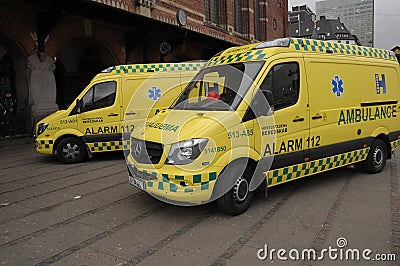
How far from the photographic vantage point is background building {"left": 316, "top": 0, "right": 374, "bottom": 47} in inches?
1640

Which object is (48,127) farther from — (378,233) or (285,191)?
(378,233)

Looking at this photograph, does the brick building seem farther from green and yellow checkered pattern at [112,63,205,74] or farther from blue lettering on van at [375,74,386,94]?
blue lettering on van at [375,74,386,94]

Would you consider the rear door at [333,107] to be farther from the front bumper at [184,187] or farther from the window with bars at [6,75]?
the window with bars at [6,75]

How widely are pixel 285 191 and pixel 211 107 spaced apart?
2106mm

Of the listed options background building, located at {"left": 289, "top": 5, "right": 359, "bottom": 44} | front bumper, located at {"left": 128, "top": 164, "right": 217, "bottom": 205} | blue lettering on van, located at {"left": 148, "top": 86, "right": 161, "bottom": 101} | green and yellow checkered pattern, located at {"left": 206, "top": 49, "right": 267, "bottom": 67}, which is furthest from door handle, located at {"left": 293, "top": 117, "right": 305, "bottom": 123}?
background building, located at {"left": 289, "top": 5, "right": 359, "bottom": 44}

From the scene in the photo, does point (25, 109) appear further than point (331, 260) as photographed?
Yes

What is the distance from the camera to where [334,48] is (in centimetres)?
619

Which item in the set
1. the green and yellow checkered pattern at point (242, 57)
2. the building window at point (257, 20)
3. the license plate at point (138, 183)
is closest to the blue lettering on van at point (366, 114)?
the green and yellow checkered pattern at point (242, 57)

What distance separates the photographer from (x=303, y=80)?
5508 mm

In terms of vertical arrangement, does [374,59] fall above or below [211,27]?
below

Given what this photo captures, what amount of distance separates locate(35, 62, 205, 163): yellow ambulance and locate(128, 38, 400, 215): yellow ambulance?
3.42m

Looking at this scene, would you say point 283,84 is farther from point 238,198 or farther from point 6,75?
point 6,75

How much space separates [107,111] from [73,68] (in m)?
10.9

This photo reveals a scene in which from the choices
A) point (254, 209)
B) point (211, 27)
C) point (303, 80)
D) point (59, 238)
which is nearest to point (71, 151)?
point (59, 238)
